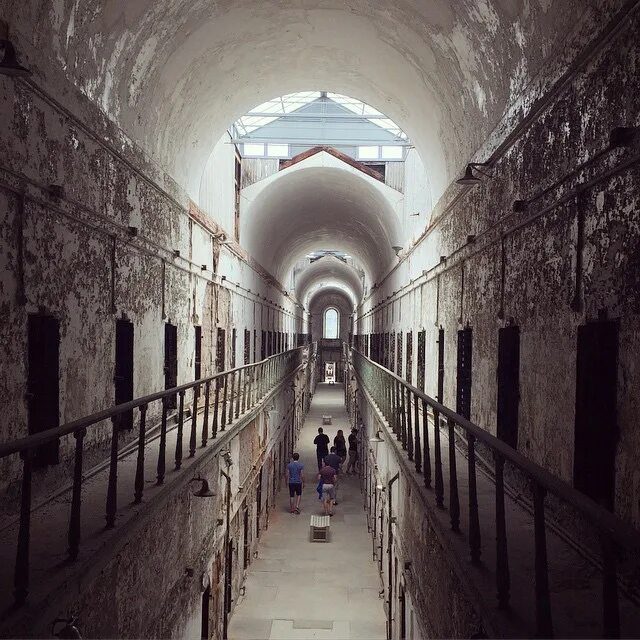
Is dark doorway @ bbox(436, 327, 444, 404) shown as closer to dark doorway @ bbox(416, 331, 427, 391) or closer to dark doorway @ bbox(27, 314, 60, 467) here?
dark doorway @ bbox(416, 331, 427, 391)

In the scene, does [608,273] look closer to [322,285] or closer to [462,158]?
[462,158]

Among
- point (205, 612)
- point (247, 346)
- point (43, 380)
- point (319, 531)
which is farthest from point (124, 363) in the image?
point (247, 346)

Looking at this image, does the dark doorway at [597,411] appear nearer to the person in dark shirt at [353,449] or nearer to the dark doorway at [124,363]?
the dark doorway at [124,363]

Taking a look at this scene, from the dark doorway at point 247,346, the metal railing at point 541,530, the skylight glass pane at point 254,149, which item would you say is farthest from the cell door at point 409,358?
the skylight glass pane at point 254,149

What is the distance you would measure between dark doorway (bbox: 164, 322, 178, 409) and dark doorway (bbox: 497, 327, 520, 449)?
5.02 m

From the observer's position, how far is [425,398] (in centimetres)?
572

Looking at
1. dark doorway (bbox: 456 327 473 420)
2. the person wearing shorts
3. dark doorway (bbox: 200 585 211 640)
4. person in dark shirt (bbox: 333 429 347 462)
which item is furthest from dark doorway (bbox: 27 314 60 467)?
person in dark shirt (bbox: 333 429 347 462)

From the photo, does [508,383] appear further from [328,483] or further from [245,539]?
[328,483]

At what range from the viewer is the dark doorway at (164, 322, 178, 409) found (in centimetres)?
944

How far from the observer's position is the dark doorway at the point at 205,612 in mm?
8094

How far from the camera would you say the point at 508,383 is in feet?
20.0

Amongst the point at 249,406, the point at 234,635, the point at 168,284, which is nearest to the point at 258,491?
the point at 249,406

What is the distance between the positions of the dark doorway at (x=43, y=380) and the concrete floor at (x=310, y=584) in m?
5.79

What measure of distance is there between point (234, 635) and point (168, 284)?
5492 millimetres
